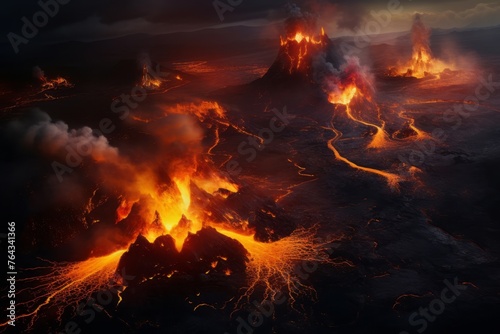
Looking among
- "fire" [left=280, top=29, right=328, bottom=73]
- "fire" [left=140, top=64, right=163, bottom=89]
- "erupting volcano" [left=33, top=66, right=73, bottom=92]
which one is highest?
"fire" [left=280, top=29, right=328, bottom=73]

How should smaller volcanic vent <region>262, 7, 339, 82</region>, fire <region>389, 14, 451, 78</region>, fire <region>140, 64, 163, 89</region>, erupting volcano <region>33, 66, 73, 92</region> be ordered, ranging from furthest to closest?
erupting volcano <region>33, 66, 73, 92</region>
fire <region>140, 64, 163, 89</region>
fire <region>389, 14, 451, 78</region>
smaller volcanic vent <region>262, 7, 339, 82</region>

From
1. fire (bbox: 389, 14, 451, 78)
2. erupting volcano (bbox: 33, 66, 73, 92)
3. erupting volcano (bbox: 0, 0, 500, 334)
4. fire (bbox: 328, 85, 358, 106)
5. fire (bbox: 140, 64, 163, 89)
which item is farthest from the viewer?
erupting volcano (bbox: 33, 66, 73, 92)

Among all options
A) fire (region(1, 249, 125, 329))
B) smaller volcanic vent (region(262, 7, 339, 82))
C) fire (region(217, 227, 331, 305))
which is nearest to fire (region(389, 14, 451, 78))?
smaller volcanic vent (region(262, 7, 339, 82))

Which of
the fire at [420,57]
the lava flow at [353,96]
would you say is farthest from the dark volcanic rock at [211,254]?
the fire at [420,57]

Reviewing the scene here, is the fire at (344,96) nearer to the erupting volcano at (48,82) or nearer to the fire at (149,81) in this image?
the fire at (149,81)

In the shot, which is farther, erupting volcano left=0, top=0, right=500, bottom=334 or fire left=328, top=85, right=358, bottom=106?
fire left=328, top=85, right=358, bottom=106

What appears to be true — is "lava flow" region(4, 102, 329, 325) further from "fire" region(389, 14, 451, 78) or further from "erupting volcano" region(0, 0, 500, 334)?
"fire" region(389, 14, 451, 78)

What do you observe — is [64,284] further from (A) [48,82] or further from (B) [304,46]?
(A) [48,82]

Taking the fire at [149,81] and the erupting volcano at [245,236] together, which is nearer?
the erupting volcano at [245,236]

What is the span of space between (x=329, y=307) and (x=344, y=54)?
200 feet

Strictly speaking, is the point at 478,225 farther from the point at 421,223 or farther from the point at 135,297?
the point at 135,297

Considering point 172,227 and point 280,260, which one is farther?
point 172,227

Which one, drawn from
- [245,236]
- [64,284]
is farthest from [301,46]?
Answer: [64,284]

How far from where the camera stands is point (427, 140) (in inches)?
1709
